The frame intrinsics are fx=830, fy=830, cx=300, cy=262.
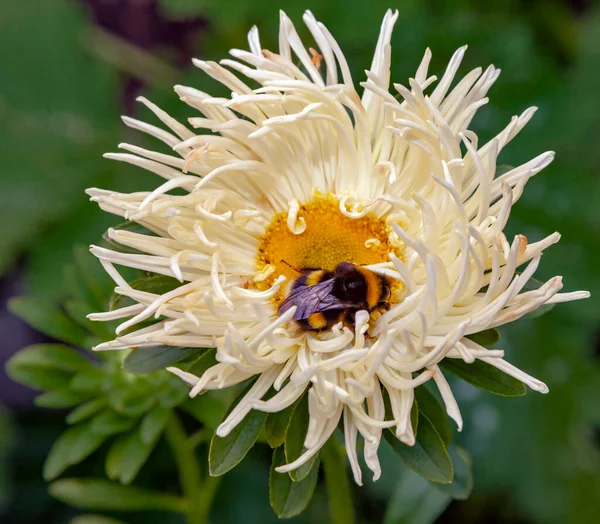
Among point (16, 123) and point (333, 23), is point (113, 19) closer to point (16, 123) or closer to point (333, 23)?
point (16, 123)

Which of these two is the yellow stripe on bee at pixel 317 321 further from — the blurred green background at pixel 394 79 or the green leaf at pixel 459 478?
the blurred green background at pixel 394 79

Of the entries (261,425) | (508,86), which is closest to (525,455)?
(508,86)

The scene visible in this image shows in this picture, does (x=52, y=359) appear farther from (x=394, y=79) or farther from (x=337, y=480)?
(x=394, y=79)

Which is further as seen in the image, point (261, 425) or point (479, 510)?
point (479, 510)

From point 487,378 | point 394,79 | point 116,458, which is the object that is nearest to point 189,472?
point 116,458

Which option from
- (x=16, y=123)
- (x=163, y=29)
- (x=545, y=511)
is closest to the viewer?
(x=545, y=511)

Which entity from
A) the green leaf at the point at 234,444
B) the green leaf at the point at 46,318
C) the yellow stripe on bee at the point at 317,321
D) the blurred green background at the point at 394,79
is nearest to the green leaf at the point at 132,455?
the green leaf at the point at 46,318

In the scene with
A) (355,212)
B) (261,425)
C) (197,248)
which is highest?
(355,212)
